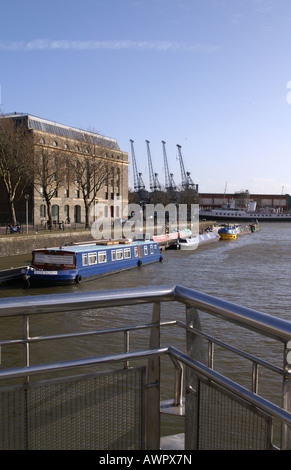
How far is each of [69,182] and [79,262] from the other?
2253 cm

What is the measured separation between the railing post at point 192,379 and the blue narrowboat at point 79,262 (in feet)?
58.5

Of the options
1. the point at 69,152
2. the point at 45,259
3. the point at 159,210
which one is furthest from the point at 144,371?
the point at 159,210

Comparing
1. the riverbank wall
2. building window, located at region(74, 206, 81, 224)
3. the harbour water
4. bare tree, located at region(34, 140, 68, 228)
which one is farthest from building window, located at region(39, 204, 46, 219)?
the harbour water

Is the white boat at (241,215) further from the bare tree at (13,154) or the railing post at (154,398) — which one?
the railing post at (154,398)

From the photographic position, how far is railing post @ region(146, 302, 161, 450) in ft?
8.02

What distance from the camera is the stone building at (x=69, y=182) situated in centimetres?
4609

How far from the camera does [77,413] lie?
216 centimetres

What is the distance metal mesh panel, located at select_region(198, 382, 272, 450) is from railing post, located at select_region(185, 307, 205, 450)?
0.14 ft

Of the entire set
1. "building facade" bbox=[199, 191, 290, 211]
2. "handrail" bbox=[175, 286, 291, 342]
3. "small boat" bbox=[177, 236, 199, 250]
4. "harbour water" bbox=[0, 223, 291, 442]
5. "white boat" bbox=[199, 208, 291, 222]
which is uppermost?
"building facade" bbox=[199, 191, 290, 211]

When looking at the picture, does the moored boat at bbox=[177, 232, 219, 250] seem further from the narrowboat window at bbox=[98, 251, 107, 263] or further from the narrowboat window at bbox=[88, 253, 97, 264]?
the narrowboat window at bbox=[88, 253, 97, 264]

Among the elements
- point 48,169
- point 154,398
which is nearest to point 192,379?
point 154,398

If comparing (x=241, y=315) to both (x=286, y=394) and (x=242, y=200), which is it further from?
(x=242, y=200)

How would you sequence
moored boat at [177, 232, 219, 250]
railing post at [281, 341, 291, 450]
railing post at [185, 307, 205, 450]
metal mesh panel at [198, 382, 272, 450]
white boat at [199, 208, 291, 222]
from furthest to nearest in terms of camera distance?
white boat at [199, 208, 291, 222] → moored boat at [177, 232, 219, 250] → railing post at [185, 307, 205, 450] → metal mesh panel at [198, 382, 272, 450] → railing post at [281, 341, 291, 450]

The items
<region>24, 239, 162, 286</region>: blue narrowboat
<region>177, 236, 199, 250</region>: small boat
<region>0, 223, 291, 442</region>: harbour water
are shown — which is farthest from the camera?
<region>177, 236, 199, 250</region>: small boat
